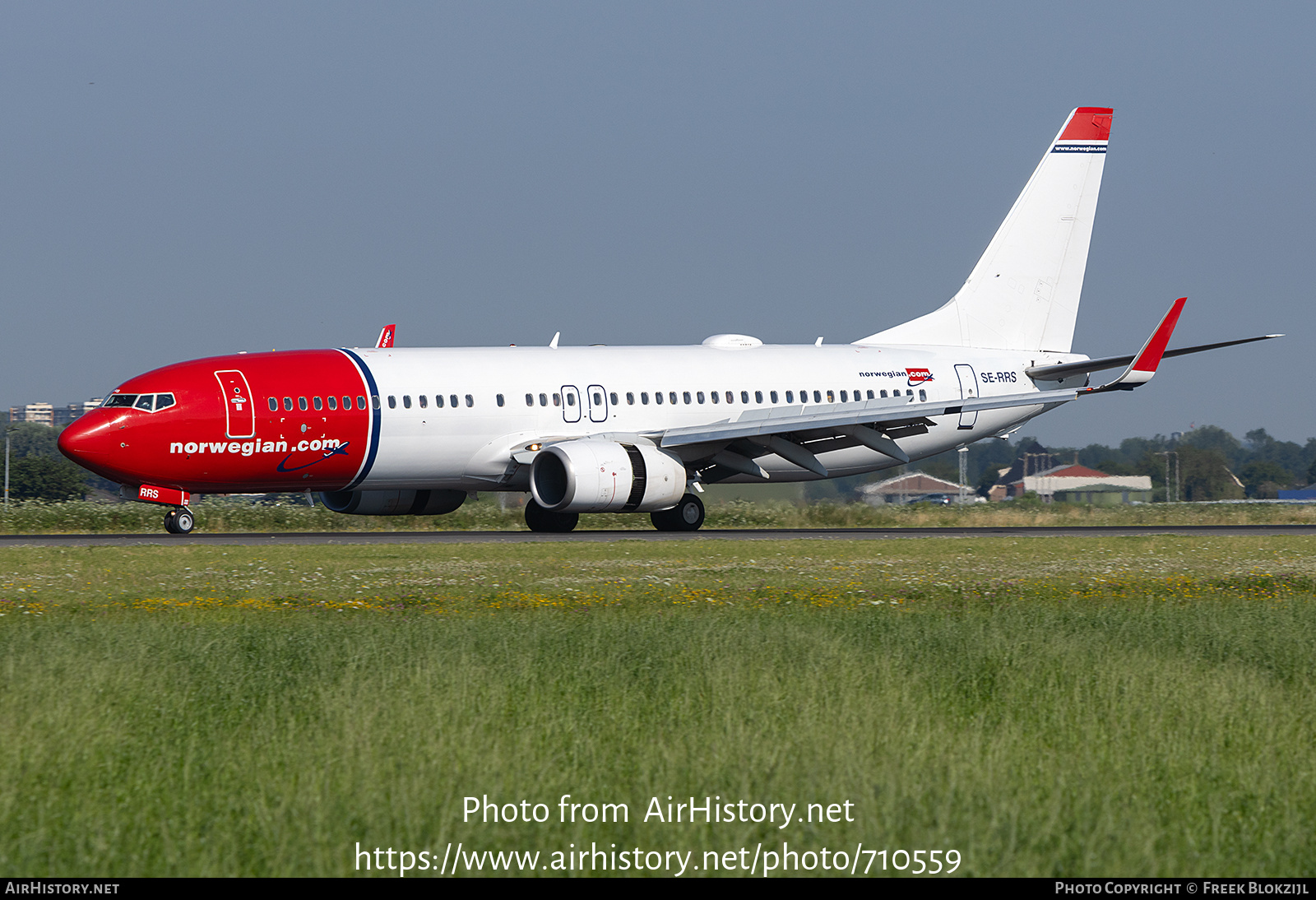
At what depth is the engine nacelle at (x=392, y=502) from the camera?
31469 mm

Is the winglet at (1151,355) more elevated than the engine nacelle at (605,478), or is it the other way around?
the winglet at (1151,355)

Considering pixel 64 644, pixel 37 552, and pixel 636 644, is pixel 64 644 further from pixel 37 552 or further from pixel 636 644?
pixel 37 552

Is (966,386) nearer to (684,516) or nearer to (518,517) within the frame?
(684,516)

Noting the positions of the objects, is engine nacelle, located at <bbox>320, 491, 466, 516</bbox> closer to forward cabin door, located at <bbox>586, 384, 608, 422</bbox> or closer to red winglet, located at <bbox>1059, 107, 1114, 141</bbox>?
forward cabin door, located at <bbox>586, 384, 608, 422</bbox>

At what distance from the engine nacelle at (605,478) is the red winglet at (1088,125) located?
15712 mm

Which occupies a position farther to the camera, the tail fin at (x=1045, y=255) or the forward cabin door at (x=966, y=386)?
the tail fin at (x=1045, y=255)

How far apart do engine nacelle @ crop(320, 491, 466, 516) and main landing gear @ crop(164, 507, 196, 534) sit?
10.1 ft

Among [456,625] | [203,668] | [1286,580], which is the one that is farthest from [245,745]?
[1286,580]

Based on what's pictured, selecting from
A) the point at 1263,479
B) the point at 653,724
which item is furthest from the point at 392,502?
the point at 1263,479

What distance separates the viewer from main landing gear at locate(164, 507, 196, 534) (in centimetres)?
2877

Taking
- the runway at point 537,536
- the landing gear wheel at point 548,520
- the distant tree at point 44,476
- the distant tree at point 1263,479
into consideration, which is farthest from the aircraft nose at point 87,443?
the distant tree at point 1263,479

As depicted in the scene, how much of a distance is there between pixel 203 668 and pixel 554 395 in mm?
20587

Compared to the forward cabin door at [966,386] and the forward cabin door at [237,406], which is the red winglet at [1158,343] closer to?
the forward cabin door at [966,386]

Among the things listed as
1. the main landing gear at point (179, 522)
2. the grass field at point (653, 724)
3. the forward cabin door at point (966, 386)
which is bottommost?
the grass field at point (653, 724)
